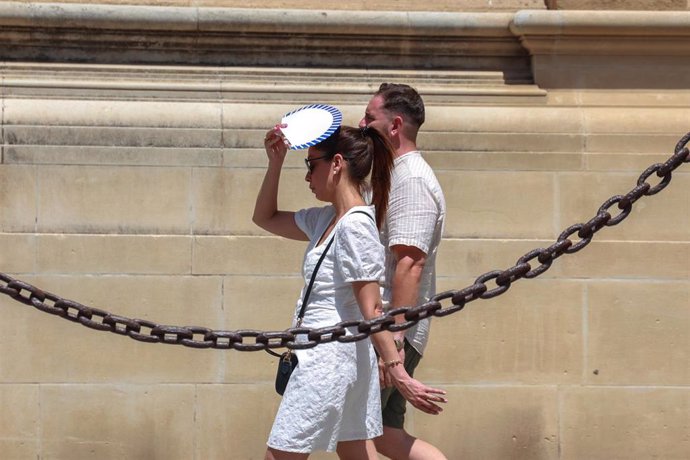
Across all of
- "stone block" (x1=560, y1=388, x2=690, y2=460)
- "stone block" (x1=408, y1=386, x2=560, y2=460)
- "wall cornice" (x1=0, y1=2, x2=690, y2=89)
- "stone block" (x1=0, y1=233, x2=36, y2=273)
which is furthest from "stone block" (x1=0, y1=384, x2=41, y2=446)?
"stone block" (x1=560, y1=388, x2=690, y2=460)

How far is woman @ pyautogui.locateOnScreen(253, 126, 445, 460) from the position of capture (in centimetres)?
477

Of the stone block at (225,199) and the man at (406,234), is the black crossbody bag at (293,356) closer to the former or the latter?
the man at (406,234)

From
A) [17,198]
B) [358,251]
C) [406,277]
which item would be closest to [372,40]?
[17,198]

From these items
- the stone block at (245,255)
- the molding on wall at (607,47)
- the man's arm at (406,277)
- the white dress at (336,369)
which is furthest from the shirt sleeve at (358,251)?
the molding on wall at (607,47)

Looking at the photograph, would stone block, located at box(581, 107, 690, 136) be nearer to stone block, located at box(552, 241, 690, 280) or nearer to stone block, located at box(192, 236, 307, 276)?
stone block, located at box(552, 241, 690, 280)

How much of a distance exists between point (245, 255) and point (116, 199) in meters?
0.72

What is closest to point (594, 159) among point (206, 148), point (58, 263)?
point (206, 148)

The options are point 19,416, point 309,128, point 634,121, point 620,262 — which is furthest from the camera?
point 634,121

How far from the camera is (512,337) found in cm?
693

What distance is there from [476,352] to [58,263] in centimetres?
219

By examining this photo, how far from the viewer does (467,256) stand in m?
6.94

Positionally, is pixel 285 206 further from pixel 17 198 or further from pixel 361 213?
pixel 361 213

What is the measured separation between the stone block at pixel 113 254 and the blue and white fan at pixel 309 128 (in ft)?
6.43

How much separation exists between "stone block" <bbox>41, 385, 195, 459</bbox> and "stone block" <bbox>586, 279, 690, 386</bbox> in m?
2.13
